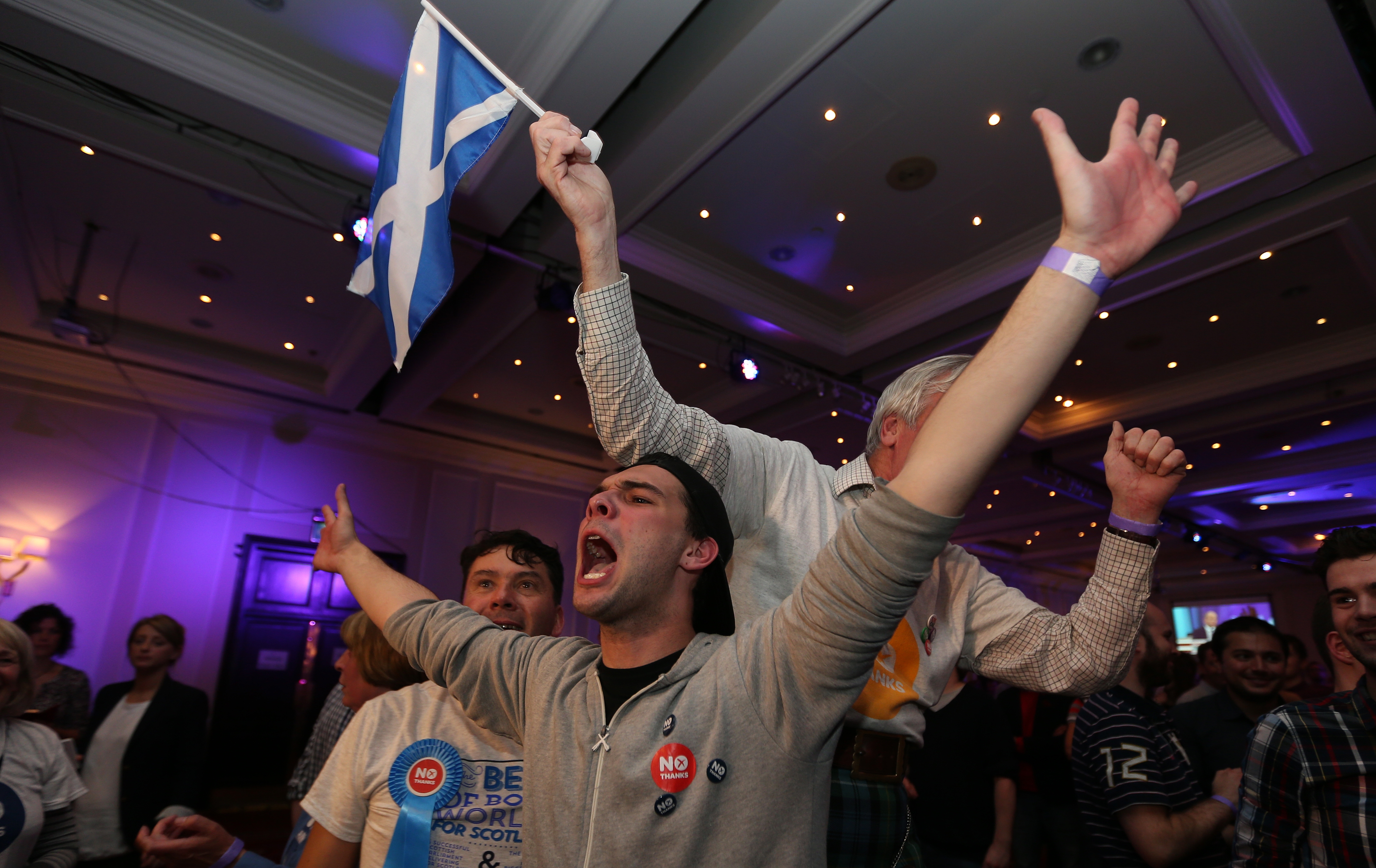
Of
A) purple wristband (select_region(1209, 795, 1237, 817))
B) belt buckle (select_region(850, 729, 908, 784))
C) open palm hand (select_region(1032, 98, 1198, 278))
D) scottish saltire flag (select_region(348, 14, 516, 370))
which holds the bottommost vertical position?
purple wristband (select_region(1209, 795, 1237, 817))

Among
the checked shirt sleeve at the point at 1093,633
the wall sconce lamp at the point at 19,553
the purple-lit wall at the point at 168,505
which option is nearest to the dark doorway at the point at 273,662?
the purple-lit wall at the point at 168,505

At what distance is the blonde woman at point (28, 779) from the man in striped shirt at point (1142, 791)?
2.97m

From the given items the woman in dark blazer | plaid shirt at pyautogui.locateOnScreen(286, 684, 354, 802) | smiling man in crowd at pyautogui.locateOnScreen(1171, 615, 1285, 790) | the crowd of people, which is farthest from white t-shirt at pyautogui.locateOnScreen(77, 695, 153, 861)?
smiling man in crowd at pyautogui.locateOnScreen(1171, 615, 1285, 790)

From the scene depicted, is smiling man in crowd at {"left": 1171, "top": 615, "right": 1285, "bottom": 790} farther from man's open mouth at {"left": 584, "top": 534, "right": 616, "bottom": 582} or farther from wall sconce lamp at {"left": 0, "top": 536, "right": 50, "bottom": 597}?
wall sconce lamp at {"left": 0, "top": 536, "right": 50, "bottom": 597}

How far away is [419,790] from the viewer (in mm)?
1434

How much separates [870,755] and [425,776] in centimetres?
86

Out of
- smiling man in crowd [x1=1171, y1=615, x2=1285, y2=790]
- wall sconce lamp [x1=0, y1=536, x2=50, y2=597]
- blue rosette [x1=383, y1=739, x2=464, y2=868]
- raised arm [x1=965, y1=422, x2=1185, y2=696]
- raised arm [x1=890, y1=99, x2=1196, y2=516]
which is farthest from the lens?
wall sconce lamp [x1=0, y1=536, x2=50, y2=597]

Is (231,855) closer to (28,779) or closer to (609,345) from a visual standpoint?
(28,779)

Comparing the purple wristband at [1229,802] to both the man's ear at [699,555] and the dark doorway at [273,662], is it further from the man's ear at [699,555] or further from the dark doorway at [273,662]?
the dark doorway at [273,662]

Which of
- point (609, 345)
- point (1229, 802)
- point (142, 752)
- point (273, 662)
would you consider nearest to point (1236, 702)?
point (1229, 802)

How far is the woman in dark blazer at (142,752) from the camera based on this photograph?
10.2ft

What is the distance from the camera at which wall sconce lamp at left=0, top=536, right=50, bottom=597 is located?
22.1ft

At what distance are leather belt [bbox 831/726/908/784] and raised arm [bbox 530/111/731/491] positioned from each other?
1.56 ft

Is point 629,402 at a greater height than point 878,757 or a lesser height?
greater
